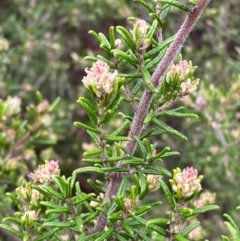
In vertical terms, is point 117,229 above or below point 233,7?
below

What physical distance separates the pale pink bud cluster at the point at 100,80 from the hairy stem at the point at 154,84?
11 cm

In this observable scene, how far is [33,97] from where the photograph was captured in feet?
12.6

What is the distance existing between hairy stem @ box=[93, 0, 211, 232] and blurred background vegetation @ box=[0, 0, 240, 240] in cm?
138

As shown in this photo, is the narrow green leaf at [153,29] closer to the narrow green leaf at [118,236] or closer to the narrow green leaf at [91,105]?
the narrow green leaf at [91,105]

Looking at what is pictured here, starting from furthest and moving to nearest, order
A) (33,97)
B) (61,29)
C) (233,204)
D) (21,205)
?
(61,29) → (33,97) → (233,204) → (21,205)

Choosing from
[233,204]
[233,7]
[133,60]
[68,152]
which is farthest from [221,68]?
[133,60]

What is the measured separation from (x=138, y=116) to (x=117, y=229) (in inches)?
11.7

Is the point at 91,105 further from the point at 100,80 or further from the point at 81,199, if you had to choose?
the point at 81,199

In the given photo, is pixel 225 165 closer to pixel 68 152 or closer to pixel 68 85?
pixel 68 152

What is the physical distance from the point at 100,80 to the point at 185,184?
0.33 metres

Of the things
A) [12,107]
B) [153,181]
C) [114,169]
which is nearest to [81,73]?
[12,107]

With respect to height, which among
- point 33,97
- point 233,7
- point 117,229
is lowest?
point 33,97

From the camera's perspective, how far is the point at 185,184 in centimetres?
113

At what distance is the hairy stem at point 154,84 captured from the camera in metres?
1.10
